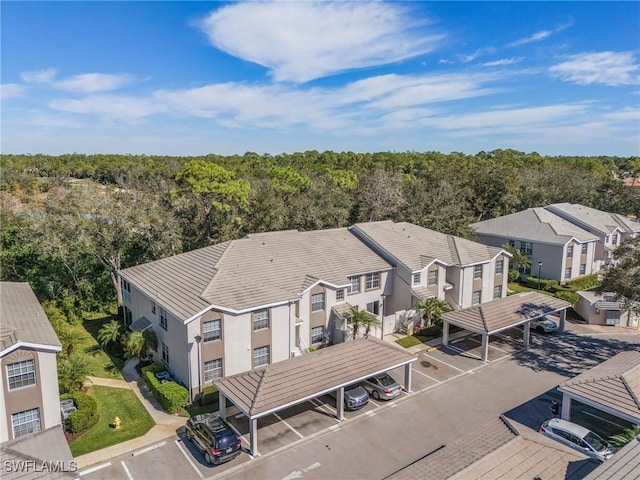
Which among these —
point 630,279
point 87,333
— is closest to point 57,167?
point 87,333

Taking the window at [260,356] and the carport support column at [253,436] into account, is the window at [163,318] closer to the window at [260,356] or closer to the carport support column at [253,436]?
the window at [260,356]

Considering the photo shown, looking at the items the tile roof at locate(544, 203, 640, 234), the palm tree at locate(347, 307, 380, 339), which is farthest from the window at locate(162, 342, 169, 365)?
the tile roof at locate(544, 203, 640, 234)

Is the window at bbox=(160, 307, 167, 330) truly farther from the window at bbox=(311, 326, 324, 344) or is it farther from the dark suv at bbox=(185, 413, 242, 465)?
the window at bbox=(311, 326, 324, 344)

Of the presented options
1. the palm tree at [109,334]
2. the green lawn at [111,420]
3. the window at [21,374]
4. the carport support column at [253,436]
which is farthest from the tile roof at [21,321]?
the carport support column at [253,436]

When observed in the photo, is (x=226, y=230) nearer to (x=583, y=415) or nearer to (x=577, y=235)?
(x=583, y=415)

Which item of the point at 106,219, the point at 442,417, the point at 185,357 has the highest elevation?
the point at 106,219

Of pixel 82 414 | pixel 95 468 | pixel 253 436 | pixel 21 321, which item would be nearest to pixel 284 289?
pixel 253 436
